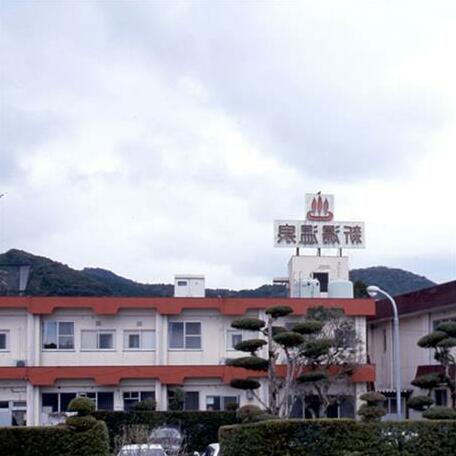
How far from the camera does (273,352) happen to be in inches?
1580

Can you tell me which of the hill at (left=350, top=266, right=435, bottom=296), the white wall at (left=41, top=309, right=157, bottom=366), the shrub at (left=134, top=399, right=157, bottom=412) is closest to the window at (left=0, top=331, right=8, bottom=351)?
the white wall at (left=41, top=309, right=157, bottom=366)

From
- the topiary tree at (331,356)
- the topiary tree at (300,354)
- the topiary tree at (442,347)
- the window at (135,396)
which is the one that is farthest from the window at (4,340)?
the topiary tree at (442,347)

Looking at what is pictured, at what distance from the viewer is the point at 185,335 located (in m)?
46.7

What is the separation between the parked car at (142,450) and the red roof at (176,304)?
2246cm

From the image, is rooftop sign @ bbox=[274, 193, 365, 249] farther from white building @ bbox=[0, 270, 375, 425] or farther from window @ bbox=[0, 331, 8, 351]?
window @ bbox=[0, 331, 8, 351]

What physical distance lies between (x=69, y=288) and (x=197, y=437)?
39.4 metres

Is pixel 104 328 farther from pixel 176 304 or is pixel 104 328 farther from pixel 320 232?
pixel 320 232

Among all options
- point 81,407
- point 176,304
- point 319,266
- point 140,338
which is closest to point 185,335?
point 176,304

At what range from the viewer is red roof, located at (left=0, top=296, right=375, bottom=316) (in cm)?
4525

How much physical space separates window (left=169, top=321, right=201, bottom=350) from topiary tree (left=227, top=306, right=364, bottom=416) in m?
3.06

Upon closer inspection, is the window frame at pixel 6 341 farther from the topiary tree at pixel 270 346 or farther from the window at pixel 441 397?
the window at pixel 441 397

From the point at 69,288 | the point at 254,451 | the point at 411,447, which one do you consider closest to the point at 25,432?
the point at 254,451

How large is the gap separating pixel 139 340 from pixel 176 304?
91.4 inches

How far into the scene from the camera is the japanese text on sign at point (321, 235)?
53.0 meters
